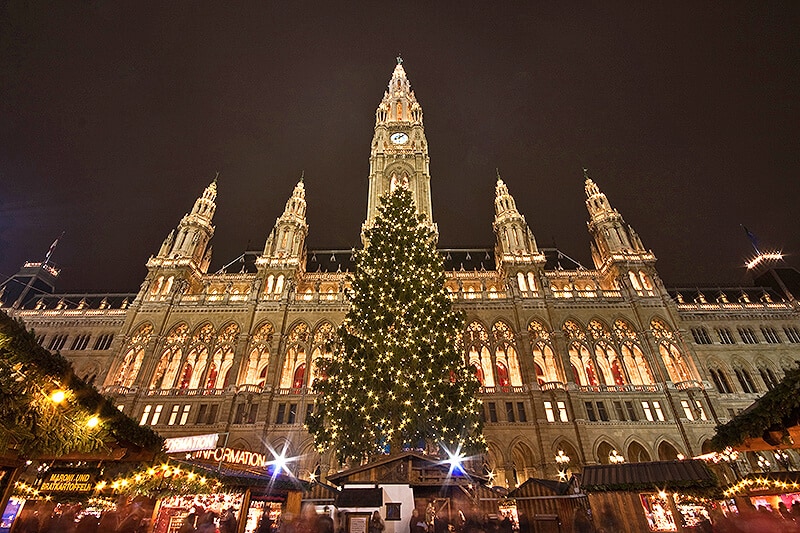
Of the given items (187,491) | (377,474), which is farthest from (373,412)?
(187,491)

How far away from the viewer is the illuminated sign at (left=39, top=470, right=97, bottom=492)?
9.23m

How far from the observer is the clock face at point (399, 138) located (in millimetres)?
48981

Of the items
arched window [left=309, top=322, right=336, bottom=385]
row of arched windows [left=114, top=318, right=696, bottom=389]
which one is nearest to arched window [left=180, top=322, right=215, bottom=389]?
row of arched windows [left=114, top=318, right=696, bottom=389]

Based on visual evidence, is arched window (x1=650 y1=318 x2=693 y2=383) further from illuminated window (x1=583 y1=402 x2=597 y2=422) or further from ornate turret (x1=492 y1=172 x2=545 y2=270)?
ornate turret (x1=492 y1=172 x2=545 y2=270)

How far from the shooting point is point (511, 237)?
37.6 meters

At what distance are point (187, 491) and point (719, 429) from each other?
13.5m

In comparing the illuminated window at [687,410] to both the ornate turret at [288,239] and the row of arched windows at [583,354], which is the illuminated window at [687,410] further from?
the ornate turret at [288,239]

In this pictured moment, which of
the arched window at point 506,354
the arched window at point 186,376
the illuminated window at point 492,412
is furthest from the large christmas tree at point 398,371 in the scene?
the arched window at point 186,376

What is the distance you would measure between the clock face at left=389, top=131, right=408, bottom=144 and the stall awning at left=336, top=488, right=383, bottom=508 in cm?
4509

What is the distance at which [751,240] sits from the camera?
37.9 meters

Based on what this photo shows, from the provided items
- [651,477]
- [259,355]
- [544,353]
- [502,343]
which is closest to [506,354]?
[502,343]

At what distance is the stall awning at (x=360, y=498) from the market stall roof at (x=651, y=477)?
18.8 ft

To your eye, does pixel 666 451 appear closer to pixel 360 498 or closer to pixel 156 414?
pixel 360 498

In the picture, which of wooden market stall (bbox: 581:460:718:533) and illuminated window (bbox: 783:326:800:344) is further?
illuminated window (bbox: 783:326:800:344)
